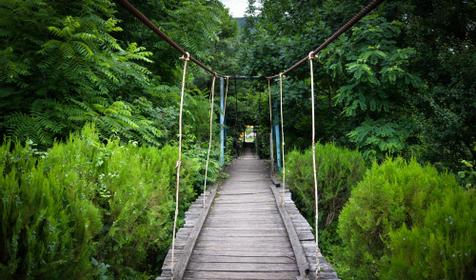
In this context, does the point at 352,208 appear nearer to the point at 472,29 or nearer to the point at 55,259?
the point at 55,259

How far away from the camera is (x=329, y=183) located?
5.85 meters

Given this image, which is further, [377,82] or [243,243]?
[377,82]

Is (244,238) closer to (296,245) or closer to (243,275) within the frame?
(296,245)

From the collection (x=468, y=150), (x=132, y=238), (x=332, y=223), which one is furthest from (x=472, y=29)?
(x=132, y=238)

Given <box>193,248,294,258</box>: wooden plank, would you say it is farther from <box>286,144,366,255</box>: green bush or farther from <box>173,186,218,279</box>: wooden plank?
<box>286,144,366,255</box>: green bush

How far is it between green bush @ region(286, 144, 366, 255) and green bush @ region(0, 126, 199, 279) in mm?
3426

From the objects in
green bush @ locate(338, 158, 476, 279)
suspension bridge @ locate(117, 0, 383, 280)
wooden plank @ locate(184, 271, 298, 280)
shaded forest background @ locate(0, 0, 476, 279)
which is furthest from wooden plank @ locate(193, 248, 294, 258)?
green bush @ locate(338, 158, 476, 279)

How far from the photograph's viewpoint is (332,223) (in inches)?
234

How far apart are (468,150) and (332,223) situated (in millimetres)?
3672

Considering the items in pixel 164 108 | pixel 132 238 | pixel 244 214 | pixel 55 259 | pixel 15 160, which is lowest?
pixel 244 214

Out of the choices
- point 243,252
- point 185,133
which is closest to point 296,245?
point 243,252

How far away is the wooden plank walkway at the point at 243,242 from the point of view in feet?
10.1

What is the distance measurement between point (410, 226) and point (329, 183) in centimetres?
→ 278

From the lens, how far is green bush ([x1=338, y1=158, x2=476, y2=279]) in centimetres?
178
